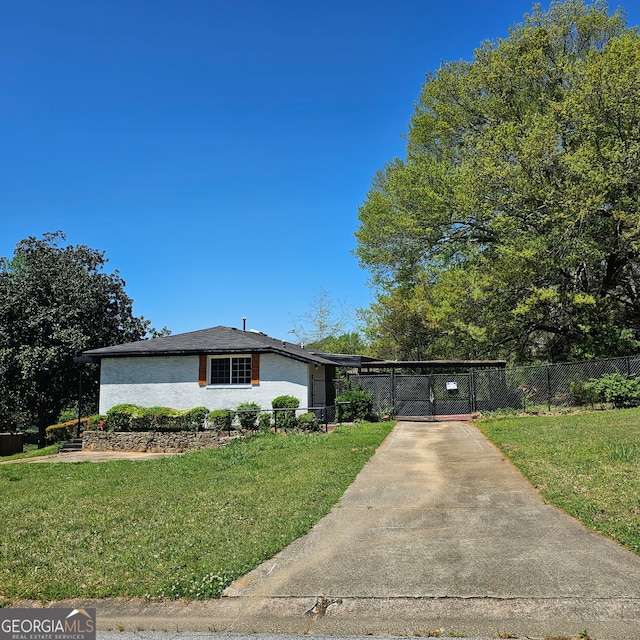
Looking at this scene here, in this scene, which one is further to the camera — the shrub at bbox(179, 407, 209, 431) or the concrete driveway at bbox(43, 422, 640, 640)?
the shrub at bbox(179, 407, 209, 431)

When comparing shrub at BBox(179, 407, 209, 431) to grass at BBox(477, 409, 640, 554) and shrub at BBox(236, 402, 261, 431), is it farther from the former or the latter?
grass at BBox(477, 409, 640, 554)

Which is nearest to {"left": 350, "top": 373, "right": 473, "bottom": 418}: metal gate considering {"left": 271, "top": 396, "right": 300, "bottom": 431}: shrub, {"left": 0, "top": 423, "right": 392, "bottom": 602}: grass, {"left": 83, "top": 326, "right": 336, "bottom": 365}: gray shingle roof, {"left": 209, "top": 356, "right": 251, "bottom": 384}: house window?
{"left": 83, "top": 326, "right": 336, "bottom": 365}: gray shingle roof

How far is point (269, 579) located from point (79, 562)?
211 centimetres

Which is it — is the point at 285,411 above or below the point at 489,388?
below

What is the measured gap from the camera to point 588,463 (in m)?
9.62

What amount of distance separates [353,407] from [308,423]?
3.37 metres

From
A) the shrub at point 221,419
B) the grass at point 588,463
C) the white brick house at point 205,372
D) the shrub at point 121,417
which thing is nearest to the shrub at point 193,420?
the shrub at point 221,419

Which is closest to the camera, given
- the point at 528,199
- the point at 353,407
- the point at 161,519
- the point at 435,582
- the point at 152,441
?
the point at 435,582

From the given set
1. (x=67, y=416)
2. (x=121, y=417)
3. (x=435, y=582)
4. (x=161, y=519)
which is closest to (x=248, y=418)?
(x=121, y=417)

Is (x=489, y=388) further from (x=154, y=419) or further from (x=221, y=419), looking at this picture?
(x=154, y=419)

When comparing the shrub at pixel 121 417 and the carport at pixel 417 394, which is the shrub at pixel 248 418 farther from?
the carport at pixel 417 394

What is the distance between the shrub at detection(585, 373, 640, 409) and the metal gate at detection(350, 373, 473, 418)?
4879mm

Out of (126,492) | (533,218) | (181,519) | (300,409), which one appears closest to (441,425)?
(300,409)

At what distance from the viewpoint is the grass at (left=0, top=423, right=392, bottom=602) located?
210 inches
